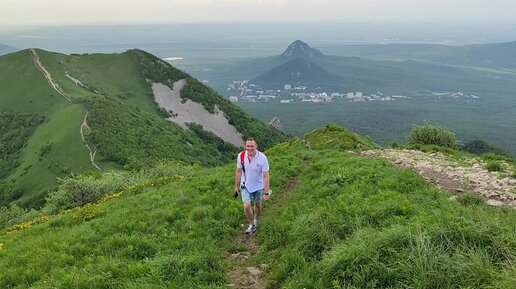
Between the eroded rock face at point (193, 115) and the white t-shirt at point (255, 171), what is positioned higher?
the white t-shirt at point (255, 171)

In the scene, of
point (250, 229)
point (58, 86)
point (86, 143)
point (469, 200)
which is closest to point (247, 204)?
point (250, 229)

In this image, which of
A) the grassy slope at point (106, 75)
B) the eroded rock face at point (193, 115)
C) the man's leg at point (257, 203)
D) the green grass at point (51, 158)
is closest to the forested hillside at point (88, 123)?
the green grass at point (51, 158)

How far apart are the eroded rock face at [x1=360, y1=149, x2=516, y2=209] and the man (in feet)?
23.5

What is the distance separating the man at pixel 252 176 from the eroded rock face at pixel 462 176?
717cm

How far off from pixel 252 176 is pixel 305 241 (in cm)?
316

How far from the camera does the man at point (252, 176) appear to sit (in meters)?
13.0

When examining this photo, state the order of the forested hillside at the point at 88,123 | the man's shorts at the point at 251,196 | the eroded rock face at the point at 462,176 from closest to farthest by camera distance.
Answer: the man's shorts at the point at 251,196 < the eroded rock face at the point at 462,176 < the forested hillside at the point at 88,123

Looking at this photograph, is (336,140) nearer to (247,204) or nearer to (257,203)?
(257,203)

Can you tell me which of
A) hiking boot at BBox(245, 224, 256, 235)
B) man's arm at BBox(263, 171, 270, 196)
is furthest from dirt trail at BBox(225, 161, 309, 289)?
man's arm at BBox(263, 171, 270, 196)

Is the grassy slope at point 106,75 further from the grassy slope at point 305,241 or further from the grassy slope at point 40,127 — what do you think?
the grassy slope at point 305,241

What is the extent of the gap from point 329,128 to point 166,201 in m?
23.4

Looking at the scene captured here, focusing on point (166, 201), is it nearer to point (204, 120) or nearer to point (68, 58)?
point (204, 120)

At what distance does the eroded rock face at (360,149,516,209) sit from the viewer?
1410 centimetres

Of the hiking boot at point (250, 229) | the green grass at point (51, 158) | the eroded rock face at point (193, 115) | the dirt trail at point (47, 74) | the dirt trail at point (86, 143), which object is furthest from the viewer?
the eroded rock face at point (193, 115)
